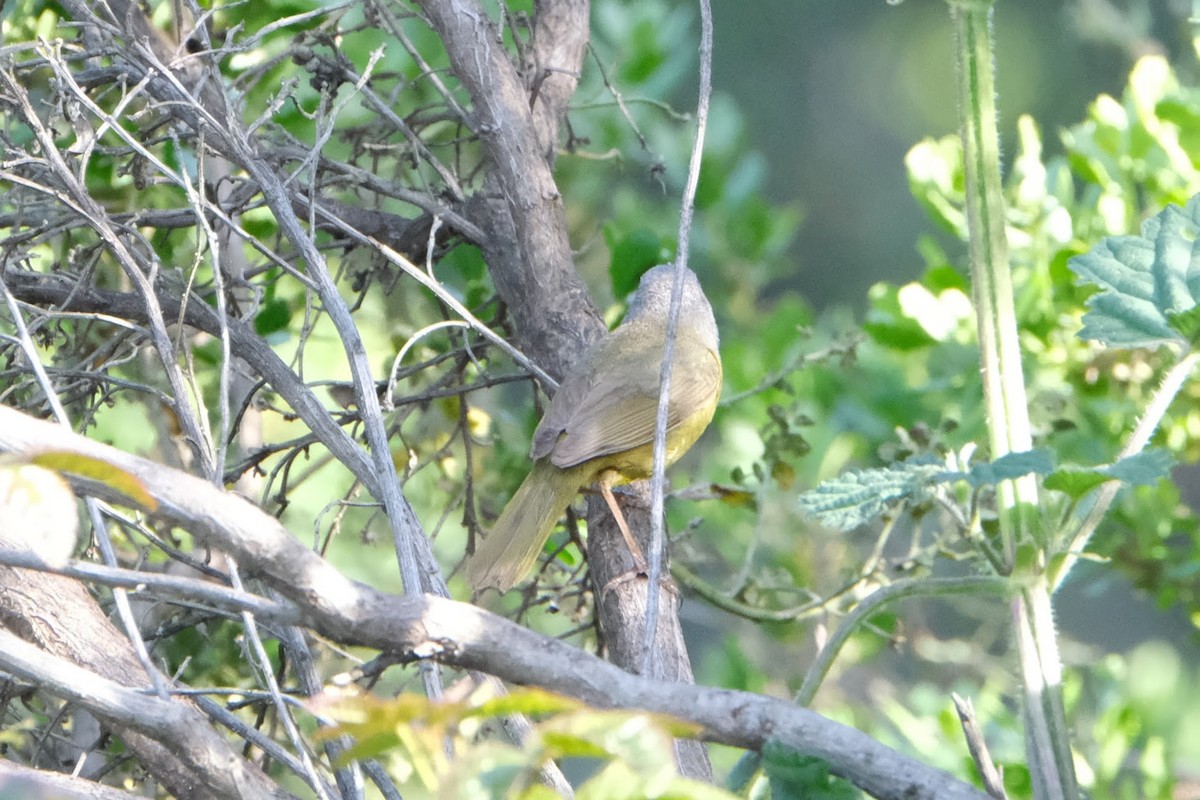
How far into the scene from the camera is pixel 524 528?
9.18 ft

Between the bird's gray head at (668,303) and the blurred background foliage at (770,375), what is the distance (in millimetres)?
80

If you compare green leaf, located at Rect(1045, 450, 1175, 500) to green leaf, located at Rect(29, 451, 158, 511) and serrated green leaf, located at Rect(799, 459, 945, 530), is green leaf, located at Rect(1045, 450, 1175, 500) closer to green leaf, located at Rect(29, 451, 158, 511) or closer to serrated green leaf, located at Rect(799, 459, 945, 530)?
serrated green leaf, located at Rect(799, 459, 945, 530)

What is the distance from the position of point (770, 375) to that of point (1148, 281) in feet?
5.51

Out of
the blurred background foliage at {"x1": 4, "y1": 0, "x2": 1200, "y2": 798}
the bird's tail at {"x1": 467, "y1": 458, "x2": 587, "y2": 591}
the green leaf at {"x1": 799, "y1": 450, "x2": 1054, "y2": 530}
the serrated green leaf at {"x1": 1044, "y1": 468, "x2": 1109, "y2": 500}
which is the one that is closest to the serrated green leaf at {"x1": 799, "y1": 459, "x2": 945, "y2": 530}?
the green leaf at {"x1": 799, "y1": 450, "x2": 1054, "y2": 530}

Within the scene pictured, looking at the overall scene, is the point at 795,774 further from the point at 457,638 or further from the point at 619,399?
the point at 619,399

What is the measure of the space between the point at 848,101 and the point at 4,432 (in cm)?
823

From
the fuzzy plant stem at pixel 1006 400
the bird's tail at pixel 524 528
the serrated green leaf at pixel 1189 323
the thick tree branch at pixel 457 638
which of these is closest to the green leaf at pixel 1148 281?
the serrated green leaf at pixel 1189 323

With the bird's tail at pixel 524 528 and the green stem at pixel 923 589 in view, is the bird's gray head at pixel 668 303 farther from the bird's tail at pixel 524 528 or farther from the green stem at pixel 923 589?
the green stem at pixel 923 589

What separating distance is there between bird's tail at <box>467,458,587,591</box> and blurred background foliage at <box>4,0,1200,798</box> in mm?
96

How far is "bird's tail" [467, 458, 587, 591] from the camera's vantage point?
8.89 ft

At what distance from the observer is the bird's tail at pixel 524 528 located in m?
2.71

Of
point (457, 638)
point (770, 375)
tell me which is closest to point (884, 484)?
point (457, 638)

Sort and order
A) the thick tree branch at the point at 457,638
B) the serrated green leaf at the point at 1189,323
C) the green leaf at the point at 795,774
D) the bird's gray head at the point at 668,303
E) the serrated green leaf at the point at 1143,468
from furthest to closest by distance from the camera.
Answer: the bird's gray head at the point at 668,303 → the serrated green leaf at the point at 1189,323 → the serrated green leaf at the point at 1143,468 → the green leaf at the point at 795,774 → the thick tree branch at the point at 457,638

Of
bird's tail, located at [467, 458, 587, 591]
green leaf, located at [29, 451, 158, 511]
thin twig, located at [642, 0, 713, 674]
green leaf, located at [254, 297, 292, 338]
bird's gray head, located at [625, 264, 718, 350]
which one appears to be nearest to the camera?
green leaf, located at [29, 451, 158, 511]
